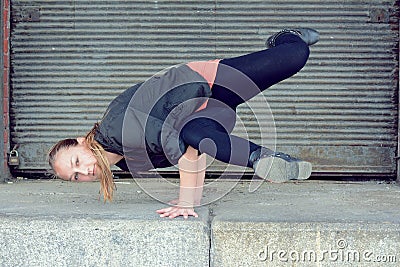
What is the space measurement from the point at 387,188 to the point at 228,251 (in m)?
2.21

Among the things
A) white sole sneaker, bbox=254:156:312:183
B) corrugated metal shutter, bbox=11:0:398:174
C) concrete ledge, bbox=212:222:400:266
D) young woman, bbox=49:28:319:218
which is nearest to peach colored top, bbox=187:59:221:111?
young woman, bbox=49:28:319:218

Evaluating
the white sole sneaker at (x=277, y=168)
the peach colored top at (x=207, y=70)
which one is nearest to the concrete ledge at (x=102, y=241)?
the white sole sneaker at (x=277, y=168)

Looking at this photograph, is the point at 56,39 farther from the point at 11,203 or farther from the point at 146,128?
the point at 146,128

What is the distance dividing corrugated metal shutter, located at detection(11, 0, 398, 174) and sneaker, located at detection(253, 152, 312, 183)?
2316 millimetres

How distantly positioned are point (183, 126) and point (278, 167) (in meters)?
0.74

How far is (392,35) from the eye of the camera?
18.6 ft

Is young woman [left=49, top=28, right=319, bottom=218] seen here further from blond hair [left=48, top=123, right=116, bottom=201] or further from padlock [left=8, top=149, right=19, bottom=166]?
padlock [left=8, top=149, right=19, bottom=166]

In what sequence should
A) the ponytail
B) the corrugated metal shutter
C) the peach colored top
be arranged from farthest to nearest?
the corrugated metal shutter, the peach colored top, the ponytail

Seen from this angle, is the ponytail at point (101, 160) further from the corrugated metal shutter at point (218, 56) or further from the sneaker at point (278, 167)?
the corrugated metal shutter at point (218, 56)

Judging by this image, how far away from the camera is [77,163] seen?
392 centimetres

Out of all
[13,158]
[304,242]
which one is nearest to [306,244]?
[304,242]

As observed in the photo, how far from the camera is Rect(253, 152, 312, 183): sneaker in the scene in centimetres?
335

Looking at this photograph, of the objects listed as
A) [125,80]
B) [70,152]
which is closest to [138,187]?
[125,80]

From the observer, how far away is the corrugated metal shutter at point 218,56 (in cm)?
567
